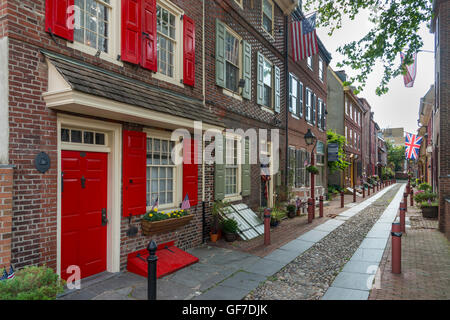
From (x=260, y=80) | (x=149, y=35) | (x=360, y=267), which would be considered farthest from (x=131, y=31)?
(x=360, y=267)

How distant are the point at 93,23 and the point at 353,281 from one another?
6521 mm

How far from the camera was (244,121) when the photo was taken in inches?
398

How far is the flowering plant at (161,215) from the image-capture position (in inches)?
238

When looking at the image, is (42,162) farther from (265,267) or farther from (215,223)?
(215,223)

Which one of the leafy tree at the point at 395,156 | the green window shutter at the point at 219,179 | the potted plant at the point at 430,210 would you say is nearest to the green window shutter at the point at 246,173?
the green window shutter at the point at 219,179

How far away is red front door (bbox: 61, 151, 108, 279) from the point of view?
4875mm

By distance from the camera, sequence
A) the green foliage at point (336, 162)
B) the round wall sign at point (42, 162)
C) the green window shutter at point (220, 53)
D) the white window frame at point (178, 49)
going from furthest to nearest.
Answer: the green foliage at point (336, 162) → the green window shutter at point (220, 53) → the white window frame at point (178, 49) → the round wall sign at point (42, 162)

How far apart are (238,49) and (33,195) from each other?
7.76 metres

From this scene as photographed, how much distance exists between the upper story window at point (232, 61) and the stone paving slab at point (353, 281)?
622 cm

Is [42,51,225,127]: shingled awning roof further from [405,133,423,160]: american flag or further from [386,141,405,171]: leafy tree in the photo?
[386,141,405,171]: leafy tree

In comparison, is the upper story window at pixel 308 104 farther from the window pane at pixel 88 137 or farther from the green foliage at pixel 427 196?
the window pane at pixel 88 137

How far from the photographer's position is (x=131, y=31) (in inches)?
224

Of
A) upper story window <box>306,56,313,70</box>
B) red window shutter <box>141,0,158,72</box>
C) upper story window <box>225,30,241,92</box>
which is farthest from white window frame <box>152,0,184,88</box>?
upper story window <box>306,56,313,70</box>
